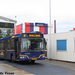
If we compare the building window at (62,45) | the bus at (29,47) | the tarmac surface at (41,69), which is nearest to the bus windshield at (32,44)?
the bus at (29,47)

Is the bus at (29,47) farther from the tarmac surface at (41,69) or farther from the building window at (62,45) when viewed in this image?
the building window at (62,45)

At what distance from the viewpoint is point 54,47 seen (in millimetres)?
22016

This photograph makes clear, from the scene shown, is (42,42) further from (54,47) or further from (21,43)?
(54,47)

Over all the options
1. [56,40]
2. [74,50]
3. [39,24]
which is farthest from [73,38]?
[39,24]

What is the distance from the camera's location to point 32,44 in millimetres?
15719

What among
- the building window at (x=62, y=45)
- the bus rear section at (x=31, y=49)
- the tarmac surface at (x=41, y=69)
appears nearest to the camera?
the tarmac surface at (x=41, y=69)

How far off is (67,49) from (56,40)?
104 inches

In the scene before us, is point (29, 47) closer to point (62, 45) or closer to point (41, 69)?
point (41, 69)

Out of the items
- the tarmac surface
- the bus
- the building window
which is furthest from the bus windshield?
the building window

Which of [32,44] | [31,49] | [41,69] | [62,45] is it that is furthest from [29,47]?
[62,45]

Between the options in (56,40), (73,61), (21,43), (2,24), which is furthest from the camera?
(2,24)

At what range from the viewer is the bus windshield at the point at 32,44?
1550 cm

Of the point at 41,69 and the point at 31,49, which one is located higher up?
the point at 31,49

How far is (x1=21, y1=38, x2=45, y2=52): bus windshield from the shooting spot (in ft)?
50.9
